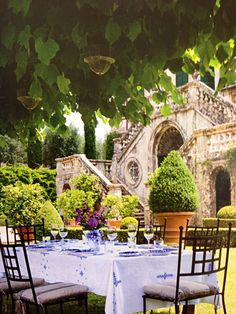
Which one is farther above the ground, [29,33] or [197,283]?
[29,33]

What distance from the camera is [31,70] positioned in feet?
17.9

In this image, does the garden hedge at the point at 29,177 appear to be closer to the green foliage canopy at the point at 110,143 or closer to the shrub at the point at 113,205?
the green foliage canopy at the point at 110,143

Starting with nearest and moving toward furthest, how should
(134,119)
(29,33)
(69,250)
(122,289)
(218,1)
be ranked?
(29,33), (218,1), (122,289), (69,250), (134,119)

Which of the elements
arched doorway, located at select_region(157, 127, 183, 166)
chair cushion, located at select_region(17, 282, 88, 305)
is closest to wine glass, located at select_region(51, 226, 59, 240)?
chair cushion, located at select_region(17, 282, 88, 305)

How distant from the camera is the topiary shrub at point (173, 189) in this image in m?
15.8

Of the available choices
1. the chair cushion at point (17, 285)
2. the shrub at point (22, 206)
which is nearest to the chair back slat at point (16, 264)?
the chair cushion at point (17, 285)

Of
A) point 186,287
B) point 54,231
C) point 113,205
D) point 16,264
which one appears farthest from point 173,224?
point 186,287

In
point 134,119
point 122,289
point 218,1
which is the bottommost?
point 122,289

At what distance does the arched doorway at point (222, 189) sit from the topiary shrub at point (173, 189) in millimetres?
4501

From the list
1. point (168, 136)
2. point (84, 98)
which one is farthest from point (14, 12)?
point (168, 136)

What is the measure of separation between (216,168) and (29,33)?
51.8 feet

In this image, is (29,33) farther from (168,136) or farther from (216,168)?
(168,136)

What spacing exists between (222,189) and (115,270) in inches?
633

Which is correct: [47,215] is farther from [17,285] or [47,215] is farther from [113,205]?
[17,285]
